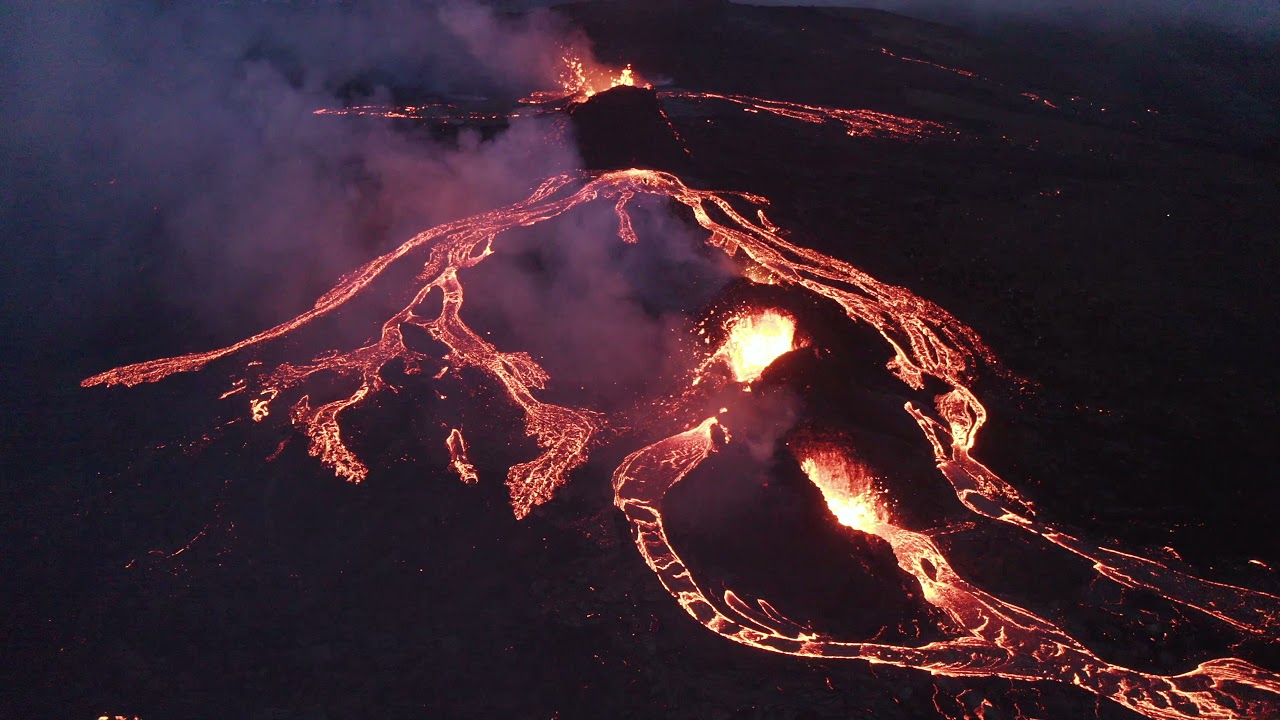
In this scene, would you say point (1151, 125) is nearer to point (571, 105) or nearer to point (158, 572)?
point (571, 105)

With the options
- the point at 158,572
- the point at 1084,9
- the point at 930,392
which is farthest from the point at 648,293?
the point at 1084,9

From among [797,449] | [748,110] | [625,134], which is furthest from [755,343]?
[748,110]

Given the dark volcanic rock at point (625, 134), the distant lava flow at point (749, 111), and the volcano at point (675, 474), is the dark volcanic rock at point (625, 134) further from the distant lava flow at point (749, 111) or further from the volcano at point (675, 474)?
the distant lava flow at point (749, 111)

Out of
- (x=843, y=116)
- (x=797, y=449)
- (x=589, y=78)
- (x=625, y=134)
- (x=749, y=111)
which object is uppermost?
(x=589, y=78)

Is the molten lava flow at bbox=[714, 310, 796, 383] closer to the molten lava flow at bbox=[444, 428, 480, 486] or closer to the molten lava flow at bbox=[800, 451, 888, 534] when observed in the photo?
the molten lava flow at bbox=[800, 451, 888, 534]

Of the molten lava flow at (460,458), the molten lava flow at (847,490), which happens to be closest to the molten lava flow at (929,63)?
the molten lava flow at (847,490)

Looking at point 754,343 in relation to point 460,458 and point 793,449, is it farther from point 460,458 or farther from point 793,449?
point 460,458
